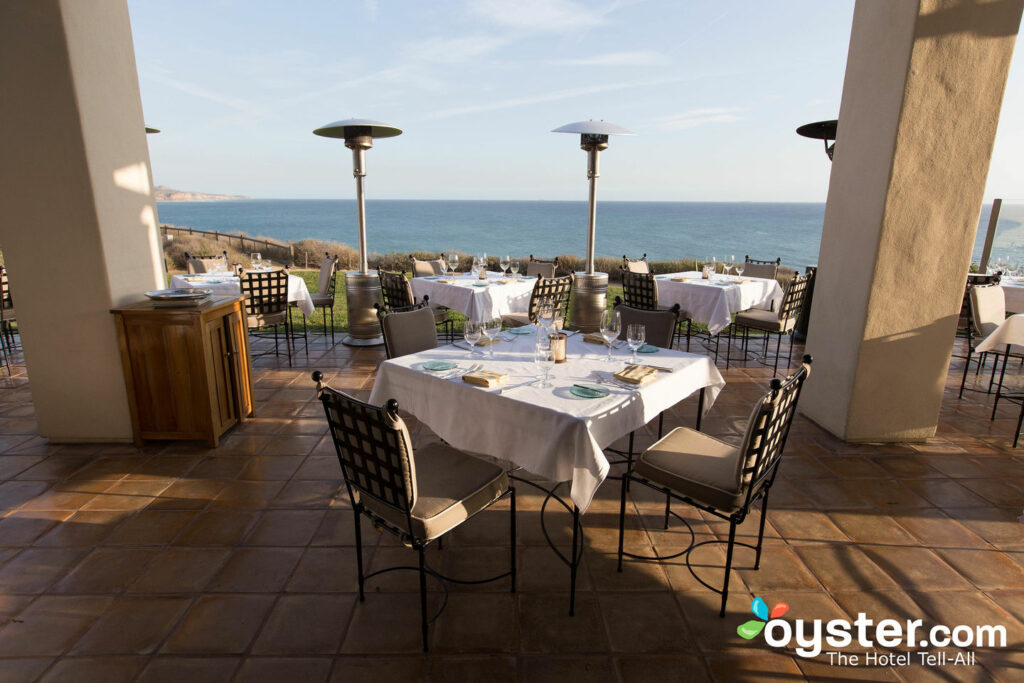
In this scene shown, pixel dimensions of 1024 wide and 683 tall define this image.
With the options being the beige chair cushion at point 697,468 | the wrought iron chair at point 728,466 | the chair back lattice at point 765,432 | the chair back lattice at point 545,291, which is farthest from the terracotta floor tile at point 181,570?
the chair back lattice at point 545,291

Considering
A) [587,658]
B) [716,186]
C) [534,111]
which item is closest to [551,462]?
[587,658]

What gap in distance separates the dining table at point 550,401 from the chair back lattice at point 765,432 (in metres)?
0.47

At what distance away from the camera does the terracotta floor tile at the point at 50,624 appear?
188 cm

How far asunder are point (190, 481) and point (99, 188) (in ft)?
6.56

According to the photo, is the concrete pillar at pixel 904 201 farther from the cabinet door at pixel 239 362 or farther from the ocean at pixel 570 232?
the ocean at pixel 570 232

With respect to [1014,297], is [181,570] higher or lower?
lower

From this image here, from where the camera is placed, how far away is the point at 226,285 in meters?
5.55

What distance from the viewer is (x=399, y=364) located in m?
2.63

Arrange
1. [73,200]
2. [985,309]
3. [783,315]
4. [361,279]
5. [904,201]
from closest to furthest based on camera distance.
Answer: [73,200], [904,201], [985,309], [783,315], [361,279]

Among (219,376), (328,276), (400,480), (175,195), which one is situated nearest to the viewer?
(400,480)

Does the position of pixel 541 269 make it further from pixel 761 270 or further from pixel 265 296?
pixel 265 296

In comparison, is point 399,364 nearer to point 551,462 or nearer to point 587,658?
point 551,462

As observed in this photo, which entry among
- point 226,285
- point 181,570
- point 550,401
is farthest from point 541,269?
point 181,570

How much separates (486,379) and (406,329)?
118 centimetres
